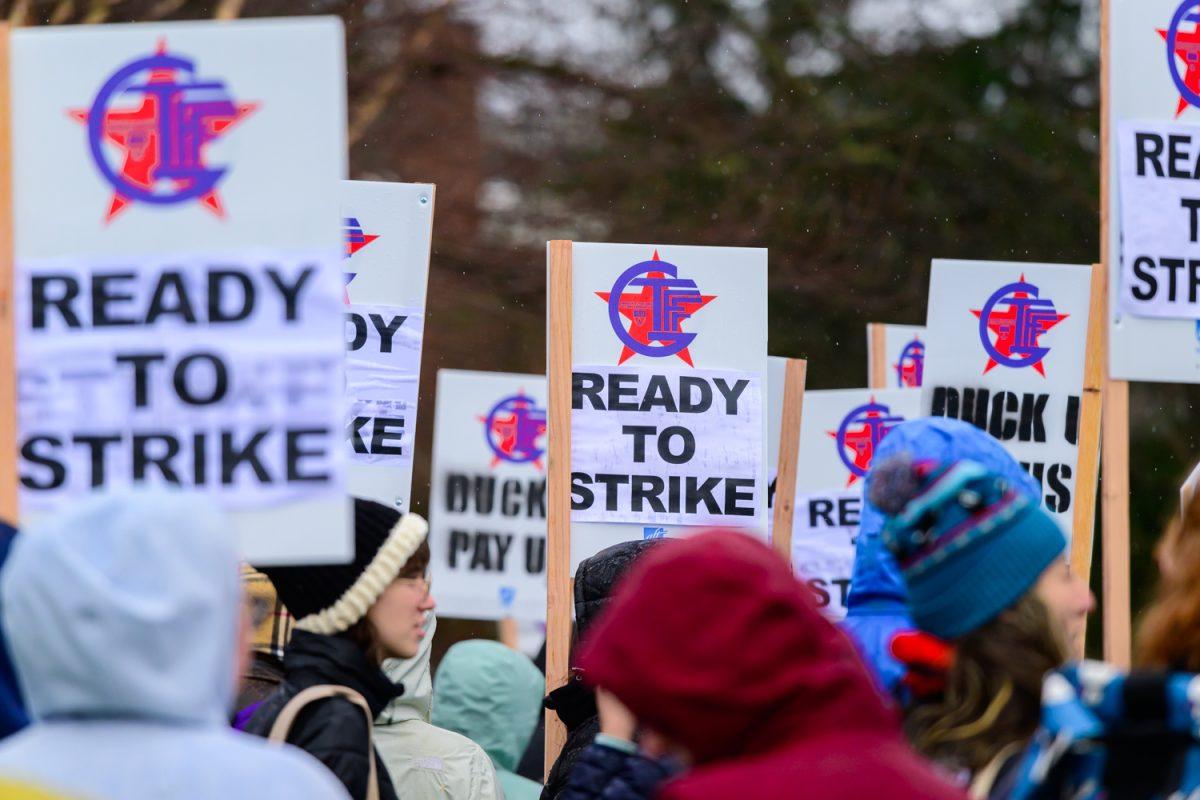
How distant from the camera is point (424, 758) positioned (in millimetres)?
4258

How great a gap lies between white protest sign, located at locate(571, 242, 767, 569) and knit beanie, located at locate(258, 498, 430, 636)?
1641mm

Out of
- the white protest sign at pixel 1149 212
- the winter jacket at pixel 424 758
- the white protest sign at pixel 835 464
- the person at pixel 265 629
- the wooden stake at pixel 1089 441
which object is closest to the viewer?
the winter jacket at pixel 424 758

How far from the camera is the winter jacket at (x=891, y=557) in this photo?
3.57 m

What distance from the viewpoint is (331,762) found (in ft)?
10.8

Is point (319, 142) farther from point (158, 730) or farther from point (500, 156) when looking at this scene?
point (500, 156)

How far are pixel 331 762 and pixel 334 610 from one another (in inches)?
14.1

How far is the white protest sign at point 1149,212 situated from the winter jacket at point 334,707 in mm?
2370

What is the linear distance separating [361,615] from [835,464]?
4838mm

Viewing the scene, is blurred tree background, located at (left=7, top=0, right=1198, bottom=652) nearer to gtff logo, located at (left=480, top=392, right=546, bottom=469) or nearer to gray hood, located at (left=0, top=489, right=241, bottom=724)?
gtff logo, located at (left=480, top=392, right=546, bottom=469)

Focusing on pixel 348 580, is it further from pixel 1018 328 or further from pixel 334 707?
pixel 1018 328

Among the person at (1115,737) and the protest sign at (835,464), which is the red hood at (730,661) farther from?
the protest sign at (835,464)

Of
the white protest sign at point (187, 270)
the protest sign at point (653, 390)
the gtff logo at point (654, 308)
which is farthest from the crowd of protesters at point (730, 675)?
the gtff logo at point (654, 308)

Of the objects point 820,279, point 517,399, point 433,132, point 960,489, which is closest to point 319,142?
point 960,489

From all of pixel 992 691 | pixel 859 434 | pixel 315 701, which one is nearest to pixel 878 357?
pixel 859 434
